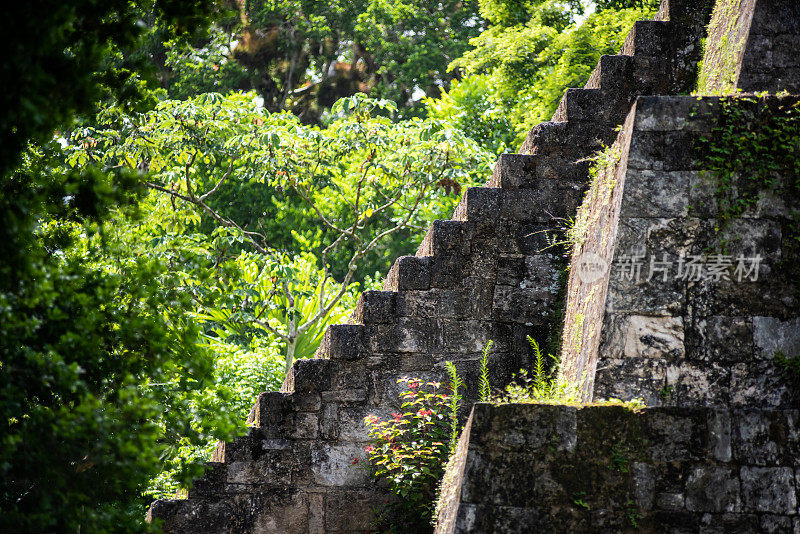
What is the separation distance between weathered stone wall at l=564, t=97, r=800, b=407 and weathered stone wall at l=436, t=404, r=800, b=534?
445mm

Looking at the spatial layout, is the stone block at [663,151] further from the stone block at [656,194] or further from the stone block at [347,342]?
the stone block at [347,342]

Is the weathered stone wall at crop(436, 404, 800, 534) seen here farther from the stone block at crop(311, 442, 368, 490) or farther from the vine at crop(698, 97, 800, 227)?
the stone block at crop(311, 442, 368, 490)

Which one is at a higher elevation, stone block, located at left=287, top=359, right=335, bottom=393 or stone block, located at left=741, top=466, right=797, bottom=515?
stone block, located at left=287, top=359, right=335, bottom=393

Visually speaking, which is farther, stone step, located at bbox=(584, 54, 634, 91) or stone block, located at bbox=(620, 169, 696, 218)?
stone step, located at bbox=(584, 54, 634, 91)

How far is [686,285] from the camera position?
443cm

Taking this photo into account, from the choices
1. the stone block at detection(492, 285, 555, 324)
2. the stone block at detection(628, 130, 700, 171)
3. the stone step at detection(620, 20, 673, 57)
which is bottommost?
the stone block at detection(492, 285, 555, 324)

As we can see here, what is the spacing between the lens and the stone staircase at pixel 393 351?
5883mm

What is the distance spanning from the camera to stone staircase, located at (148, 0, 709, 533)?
5883 mm

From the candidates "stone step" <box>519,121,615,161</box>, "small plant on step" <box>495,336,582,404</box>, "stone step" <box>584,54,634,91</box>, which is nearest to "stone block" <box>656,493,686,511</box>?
"small plant on step" <box>495,336,582,404</box>

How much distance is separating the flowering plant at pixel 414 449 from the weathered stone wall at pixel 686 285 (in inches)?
53.6

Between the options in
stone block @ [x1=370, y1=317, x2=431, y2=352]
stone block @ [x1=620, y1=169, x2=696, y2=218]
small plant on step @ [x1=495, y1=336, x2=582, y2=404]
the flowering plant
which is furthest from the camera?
stone block @ [x1=370, y1=317, x2=431, y2=352]

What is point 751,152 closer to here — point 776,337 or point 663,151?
point 663,151

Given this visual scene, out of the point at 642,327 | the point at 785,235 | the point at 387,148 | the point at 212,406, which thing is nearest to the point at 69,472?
the point at 212,406

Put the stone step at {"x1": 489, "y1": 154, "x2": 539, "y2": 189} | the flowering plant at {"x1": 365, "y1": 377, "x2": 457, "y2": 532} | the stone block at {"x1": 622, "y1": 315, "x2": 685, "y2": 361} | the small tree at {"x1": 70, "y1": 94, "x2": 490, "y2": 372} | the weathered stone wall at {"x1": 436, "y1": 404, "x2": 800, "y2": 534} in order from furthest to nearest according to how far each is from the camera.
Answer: the small tree at {"x1": 70, "y1": 94, "x2": 490, "y2": 372} → the stone step at {"x1": 489, "y1": 154, "x2": 539, "y2": 189} → the flowering plant at {"x1": 365, "y1": 377, "x2": 457, "y2": 532} → the stone block at {"x1": 622, "y1": 315, "x2": 685, "y2": 361} → the weathered stone wall at {"x1": 436, "y1": 404, "x2": 800, "y2": 534}
